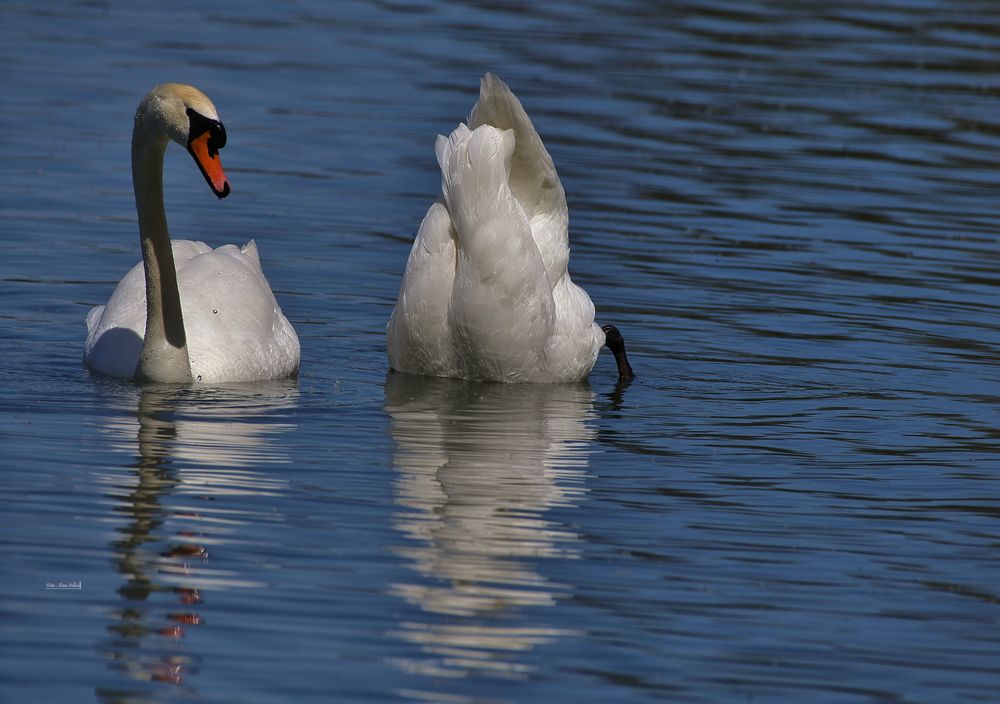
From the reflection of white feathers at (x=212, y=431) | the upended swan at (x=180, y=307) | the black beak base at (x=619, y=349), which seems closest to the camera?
the reflection of white feathers at (x=212, y=431)

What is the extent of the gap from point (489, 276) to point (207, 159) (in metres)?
1.62

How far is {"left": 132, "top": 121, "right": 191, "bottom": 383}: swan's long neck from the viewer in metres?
9.32

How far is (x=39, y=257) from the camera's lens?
12.3 metres

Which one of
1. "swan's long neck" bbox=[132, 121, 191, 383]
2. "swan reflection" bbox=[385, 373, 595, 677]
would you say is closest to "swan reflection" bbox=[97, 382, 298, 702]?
"swan's long neck" bbox=[132, 121, 191, 383]

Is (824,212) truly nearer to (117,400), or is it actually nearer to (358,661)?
(117,400)

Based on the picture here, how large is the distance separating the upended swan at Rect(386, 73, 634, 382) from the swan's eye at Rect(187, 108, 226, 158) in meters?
1.36

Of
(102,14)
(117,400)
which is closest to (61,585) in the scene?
(117,400)

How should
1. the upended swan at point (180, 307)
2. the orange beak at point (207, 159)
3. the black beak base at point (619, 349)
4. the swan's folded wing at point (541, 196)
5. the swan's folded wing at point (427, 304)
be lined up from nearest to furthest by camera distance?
the orange beak at point (207, 159)
the upended swan at point (180, 307)
the swan's folded wing at point (427, 304)
the swan's folded wing at point (541, 196)
the black beak base at point (619, 349)

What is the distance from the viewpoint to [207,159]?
8523mm

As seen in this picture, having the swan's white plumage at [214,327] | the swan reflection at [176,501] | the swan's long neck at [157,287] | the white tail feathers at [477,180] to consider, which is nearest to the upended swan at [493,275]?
the white tail feathers at [477,180]

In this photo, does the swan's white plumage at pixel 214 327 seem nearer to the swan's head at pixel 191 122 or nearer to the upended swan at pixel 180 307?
the upended swan at pixel 180 307

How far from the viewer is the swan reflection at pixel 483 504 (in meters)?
6.04

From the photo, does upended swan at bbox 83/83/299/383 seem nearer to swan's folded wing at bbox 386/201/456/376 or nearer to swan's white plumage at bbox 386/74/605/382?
swan's folded wing at bbox 386/201/456/376

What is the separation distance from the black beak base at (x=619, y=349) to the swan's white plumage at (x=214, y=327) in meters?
1.61
